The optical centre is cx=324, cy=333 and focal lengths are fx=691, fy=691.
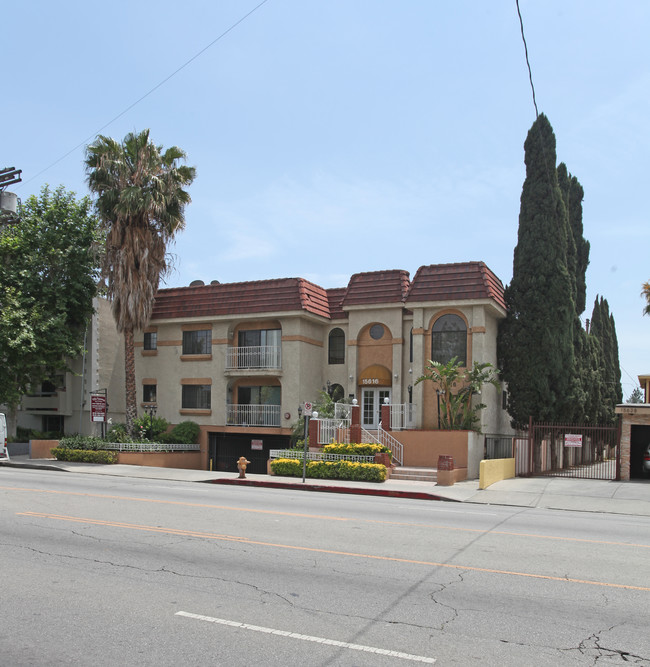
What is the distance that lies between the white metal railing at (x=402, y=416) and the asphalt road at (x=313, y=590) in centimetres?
1434

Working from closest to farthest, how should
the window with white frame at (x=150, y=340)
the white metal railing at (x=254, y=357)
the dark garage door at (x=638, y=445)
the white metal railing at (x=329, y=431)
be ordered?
the white metal railing at (x=329, y=431) < the dark garage door at (x=638, y=445) < the white metal railing at (x=254, y=357) < the window with white frame at (x=150, y=340)

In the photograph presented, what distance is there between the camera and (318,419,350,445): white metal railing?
2558 centimetres

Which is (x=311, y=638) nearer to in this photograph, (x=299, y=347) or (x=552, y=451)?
(x=299, y=347)

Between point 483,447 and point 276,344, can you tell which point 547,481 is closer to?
point 483,447

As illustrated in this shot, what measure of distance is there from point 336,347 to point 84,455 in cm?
1166

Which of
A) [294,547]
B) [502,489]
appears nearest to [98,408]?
[502,489]

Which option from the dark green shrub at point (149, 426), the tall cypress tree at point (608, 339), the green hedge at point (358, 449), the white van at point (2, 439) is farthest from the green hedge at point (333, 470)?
the tall cypress tree at point (608, 339)

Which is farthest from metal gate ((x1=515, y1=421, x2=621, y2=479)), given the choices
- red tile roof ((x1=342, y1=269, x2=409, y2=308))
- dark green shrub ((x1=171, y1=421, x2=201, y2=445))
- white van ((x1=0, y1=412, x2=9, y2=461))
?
white van ((x1=0, y1=412, x2=9, y2=461))

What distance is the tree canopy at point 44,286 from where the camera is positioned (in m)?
31.0

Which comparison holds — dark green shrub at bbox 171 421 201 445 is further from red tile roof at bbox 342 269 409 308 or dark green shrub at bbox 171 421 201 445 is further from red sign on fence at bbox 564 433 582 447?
red sign on fence at bbox 564 433 582 447

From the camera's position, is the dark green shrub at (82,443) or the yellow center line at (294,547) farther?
the dark green shrub at (82,443)

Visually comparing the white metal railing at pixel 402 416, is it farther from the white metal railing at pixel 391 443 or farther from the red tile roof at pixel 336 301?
the red tile roof at pixel 336 301

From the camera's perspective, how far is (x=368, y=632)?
5.83 metres

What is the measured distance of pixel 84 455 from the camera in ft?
93.2
